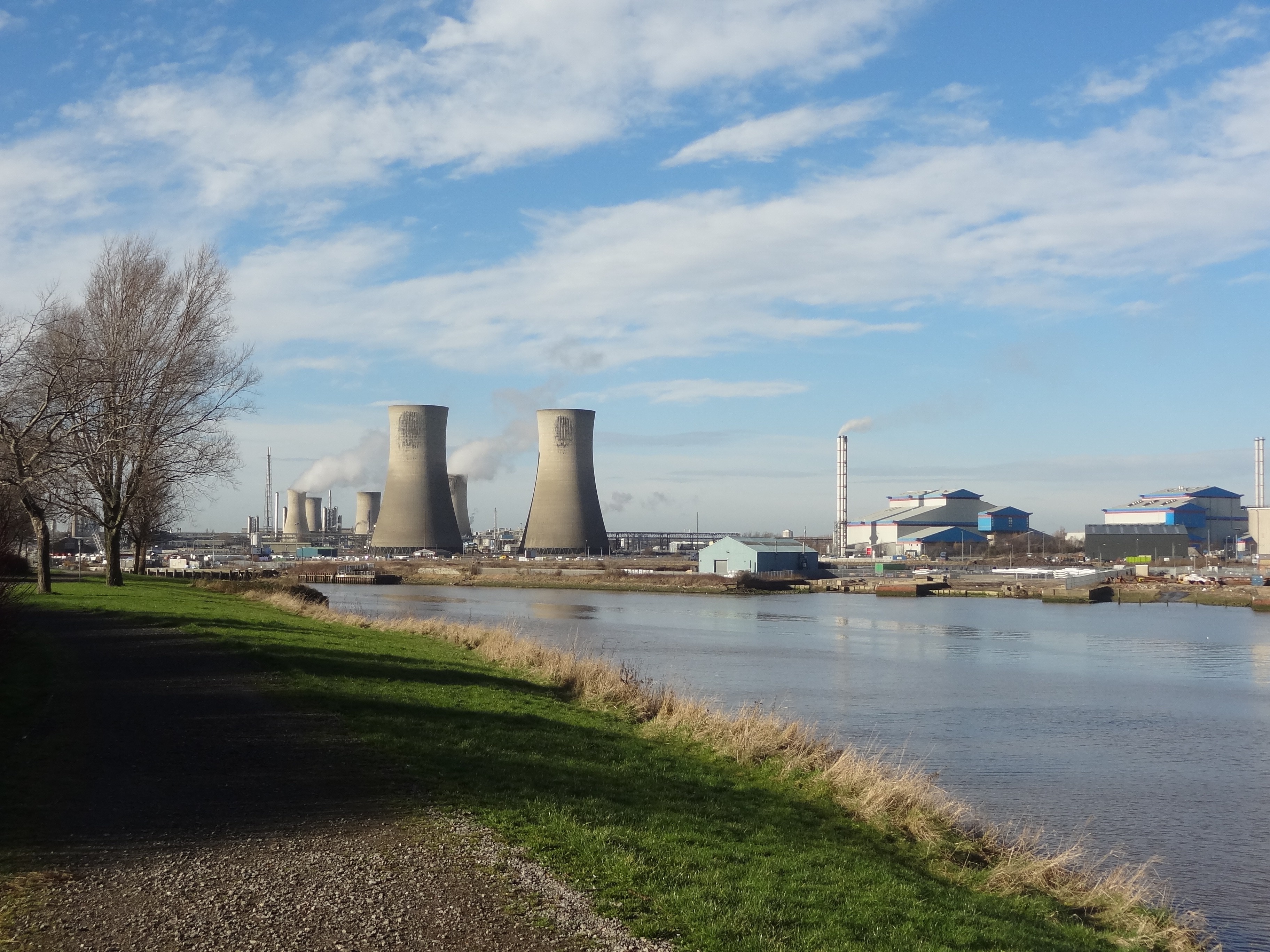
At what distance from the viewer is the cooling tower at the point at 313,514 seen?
271 feet

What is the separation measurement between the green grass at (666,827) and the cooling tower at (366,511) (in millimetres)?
61262

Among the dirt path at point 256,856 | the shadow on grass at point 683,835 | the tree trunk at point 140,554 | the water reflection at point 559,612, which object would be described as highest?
the tree trunk at point 140,554

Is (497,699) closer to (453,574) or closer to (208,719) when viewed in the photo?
(208,719)

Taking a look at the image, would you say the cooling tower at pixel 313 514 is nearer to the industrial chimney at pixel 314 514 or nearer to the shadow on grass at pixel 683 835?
the industrial chimney at pixel 314 514

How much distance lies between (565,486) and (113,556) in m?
25.1

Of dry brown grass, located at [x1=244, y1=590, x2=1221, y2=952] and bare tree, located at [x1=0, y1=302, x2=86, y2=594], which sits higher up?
bare tree, located at [x1=0, y1=302, x2=86, y2=594]

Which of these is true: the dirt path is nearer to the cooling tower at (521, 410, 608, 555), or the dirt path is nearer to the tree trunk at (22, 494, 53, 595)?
the tree trunk at (22, 494, 53, 595)

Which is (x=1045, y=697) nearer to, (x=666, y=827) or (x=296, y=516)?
(x=666, y=827)

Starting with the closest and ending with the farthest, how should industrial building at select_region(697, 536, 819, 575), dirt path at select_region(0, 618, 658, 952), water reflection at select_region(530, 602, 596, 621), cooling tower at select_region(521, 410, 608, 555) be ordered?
1. dirt path at select_region(0, 618, 658, 952)
2. water reflection at select_region(530, 602, 596, 621)
3. cooling tower at select_region(521, 410, 608, 555)
4. industrial building at select_region(697, 536, 819, 575)

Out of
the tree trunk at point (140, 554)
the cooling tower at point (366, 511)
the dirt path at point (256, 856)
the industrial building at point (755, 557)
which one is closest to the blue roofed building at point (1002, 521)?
the industrial building at point (755, 557)

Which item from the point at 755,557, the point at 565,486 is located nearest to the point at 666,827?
the point at 565,486

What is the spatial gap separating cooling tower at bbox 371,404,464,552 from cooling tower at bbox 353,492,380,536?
24386mm

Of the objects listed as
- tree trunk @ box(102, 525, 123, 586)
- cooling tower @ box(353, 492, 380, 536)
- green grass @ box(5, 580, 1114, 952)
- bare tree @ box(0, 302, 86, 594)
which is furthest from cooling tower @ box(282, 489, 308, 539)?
green grass @ box(5, 580, 1114, 952)

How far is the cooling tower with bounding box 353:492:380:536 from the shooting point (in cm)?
6919
